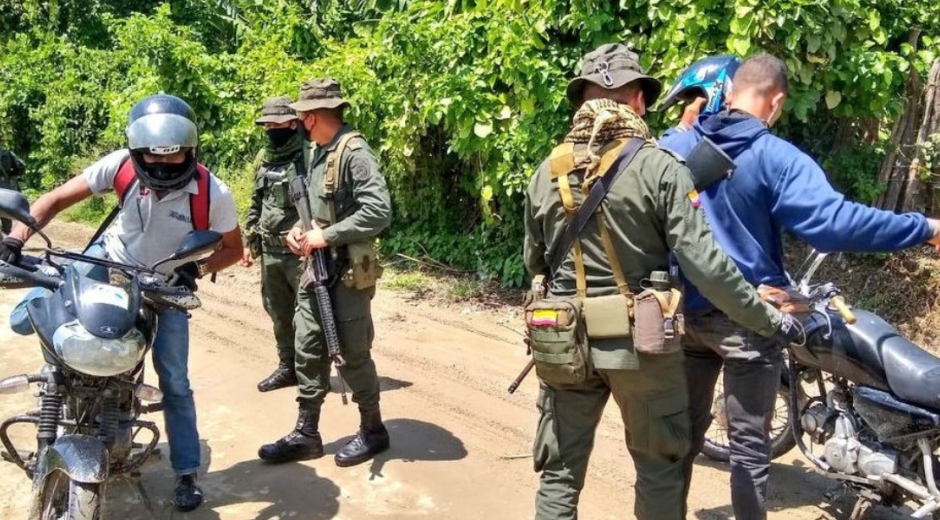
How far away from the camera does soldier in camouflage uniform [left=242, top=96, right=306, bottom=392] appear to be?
214 inches

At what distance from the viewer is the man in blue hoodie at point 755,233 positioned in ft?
10.4

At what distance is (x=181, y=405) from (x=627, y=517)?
6.91ft

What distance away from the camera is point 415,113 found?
8016 mm

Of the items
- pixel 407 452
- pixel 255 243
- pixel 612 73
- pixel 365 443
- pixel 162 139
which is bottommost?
pixel 407 452

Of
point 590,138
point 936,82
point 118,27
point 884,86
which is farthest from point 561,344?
point 118,27

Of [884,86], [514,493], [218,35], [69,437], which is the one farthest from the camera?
[218,35]

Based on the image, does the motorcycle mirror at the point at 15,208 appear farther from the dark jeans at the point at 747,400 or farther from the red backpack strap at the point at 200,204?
the dark jeans at the point at 747,400

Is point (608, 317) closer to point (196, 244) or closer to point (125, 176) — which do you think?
point (196, 244)

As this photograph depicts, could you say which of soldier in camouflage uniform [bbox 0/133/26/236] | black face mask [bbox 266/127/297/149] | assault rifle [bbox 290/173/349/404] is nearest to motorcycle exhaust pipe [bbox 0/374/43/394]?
assault rifle [bbox 290/173/349/404]

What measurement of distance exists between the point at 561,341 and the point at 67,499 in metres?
1.92

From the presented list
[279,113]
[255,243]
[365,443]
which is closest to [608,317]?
[365,443]

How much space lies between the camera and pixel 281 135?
550 centimetres

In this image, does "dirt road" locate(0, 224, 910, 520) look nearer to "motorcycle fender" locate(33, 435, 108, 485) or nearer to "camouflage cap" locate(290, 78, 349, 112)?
"motorcycle fender" locate(33, 435, 108, 485)

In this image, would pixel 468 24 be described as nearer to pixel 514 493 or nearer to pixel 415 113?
pixel 415 113
